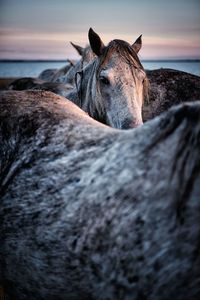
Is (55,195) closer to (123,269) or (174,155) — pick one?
(123,269)

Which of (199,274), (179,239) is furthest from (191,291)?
(179,239)

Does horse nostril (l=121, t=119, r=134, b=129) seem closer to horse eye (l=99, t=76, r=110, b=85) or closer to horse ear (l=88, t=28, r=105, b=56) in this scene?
horse eye (l=99, t=76, r=110, b=85)

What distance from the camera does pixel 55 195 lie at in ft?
5.79

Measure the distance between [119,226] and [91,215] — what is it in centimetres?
17

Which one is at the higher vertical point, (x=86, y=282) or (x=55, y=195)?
(x=55, y=195)

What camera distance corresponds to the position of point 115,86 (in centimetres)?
428

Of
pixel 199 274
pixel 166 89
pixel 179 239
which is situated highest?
pixel 166 89

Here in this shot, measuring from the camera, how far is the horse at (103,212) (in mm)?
1330

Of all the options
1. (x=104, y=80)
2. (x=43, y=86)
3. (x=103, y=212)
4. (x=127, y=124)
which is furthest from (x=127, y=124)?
(x=43, y=86)

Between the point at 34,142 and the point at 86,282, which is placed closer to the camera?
the point at 86,282

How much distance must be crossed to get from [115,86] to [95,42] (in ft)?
3.26

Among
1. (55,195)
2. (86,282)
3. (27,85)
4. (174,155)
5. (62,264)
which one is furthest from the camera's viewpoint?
(27,85)

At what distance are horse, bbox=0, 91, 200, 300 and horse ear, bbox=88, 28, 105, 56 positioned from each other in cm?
295

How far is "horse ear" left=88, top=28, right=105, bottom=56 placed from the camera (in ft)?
15.7
